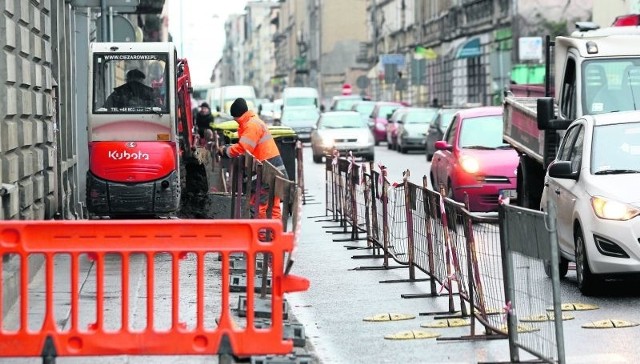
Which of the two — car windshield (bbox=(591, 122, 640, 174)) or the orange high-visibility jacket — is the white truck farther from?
the orange high-visibility jacket

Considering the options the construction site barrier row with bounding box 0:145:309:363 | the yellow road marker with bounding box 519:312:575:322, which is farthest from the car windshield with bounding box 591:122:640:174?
the construction site barrier row with bounding box 0:145:309:363

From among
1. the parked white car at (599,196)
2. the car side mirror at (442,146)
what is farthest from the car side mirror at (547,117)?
the car side mirror at (442,146)

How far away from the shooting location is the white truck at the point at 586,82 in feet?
57.5

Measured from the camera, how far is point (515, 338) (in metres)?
9.97

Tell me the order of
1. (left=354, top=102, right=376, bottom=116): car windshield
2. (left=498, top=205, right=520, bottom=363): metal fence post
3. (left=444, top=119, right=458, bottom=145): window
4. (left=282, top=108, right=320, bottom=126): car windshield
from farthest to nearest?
(left=354, top=102, right=376, bottom=116): car windshield < (left=282, top=108, right=320, bottom=126): car windshield < (left=444, top=119, right=458, bottom=145): window < (left=498, top=205, right=520, bottom=363): metal fence post

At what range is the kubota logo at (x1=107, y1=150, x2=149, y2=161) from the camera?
20.0 meters

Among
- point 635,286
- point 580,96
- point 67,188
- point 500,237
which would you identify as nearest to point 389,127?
point 67,188

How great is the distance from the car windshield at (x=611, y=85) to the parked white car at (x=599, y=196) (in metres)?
2.29

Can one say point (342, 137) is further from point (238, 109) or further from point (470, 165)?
point (238, 109)

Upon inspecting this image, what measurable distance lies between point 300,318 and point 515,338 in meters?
3.15

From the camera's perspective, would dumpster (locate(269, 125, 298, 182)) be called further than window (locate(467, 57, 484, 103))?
No

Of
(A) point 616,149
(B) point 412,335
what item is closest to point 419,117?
(A) point 616,149

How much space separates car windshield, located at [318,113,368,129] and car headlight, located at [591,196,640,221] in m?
32.5

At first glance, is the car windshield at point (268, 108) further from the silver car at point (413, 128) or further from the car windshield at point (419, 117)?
the car windshield at point (419, 117)
